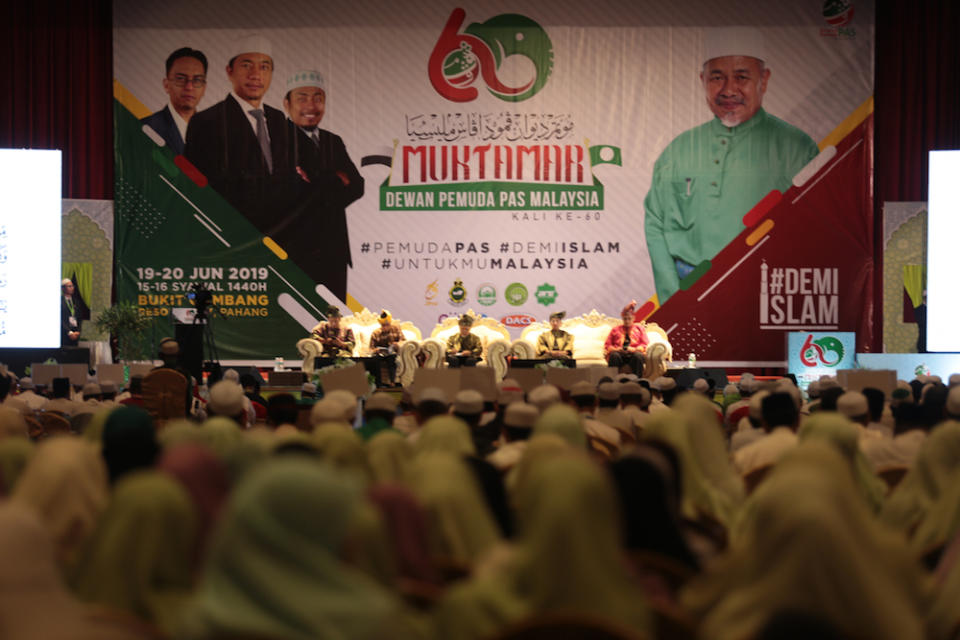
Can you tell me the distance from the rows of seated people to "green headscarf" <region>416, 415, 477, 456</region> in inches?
0.4

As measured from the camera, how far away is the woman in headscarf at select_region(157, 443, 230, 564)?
2.10m

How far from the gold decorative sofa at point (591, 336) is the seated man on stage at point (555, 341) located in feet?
0.31

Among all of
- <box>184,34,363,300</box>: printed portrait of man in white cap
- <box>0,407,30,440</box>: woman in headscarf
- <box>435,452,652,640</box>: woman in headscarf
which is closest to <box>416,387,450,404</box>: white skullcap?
<box>0,407,30,440</box>: woman in headscarf

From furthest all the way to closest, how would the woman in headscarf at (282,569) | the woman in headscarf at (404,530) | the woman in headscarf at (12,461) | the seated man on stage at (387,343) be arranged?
the seated man on stage at (387,343) < the woman in headscarf at (12,461) < the woman in headscarf at (404,530) < the woman in headscarf at (282,569)

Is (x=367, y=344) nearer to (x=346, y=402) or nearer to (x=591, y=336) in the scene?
(x=591, y=336)

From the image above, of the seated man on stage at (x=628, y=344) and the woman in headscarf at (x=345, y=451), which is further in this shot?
the seated man on stage at (x=628, y=344)

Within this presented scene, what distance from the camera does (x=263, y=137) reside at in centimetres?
1251

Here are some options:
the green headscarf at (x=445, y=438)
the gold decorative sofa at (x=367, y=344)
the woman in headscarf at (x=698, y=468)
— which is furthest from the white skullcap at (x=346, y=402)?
the gold decorative sofa at (x=367, y=344)

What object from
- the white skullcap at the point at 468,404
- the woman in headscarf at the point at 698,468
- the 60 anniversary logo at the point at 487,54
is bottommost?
the woman in headscarf at the point at 698,468

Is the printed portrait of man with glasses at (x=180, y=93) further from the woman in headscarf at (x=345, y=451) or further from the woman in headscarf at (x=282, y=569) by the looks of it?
the woman in headscarf at (x=282, y=569)

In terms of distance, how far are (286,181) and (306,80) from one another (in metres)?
1.26

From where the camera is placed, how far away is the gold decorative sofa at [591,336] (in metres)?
10.9

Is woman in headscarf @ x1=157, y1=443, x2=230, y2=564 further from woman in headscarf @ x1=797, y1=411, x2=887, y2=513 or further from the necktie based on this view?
the necktie

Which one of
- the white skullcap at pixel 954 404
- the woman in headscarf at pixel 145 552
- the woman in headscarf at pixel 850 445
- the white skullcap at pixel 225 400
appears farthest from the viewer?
the white skullcap at pixel 225 400
